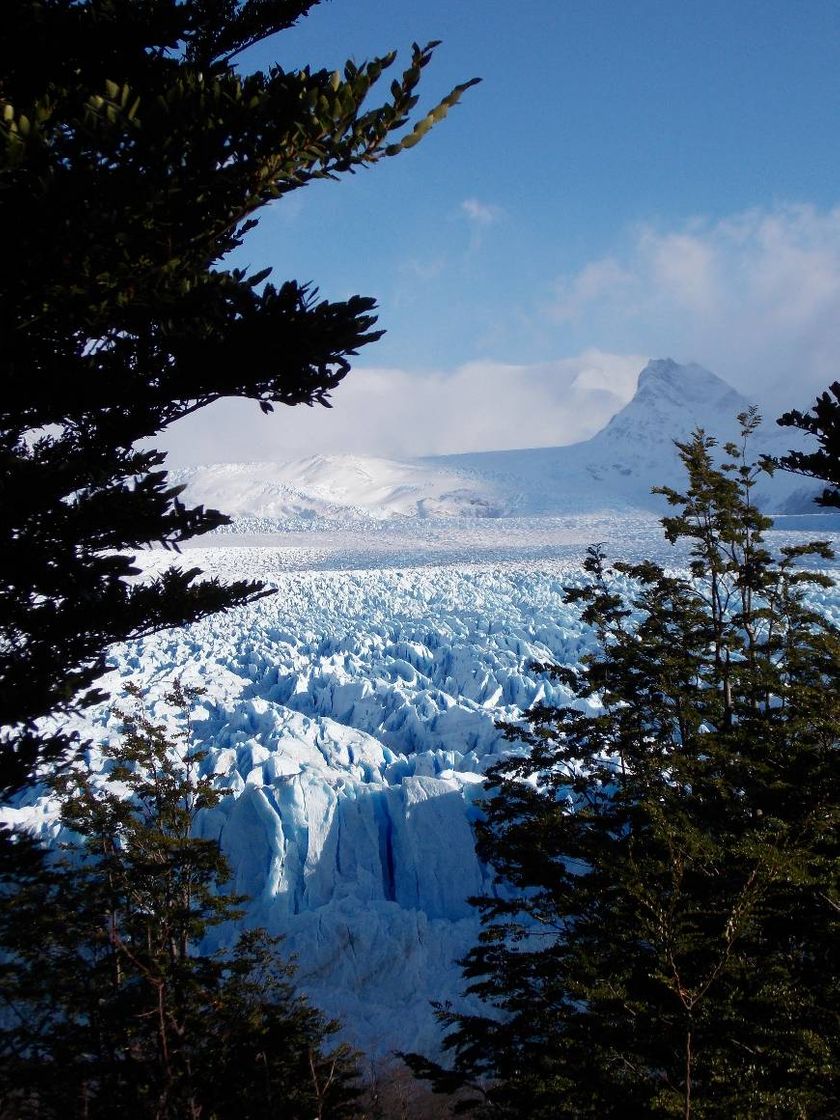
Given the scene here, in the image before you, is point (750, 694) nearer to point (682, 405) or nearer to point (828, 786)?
point (828, 786)

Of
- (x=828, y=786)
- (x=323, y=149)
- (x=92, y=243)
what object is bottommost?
(x=828, y=786)

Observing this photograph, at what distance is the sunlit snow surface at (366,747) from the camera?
8141 mm

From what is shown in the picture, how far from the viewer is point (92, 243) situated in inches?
88.9

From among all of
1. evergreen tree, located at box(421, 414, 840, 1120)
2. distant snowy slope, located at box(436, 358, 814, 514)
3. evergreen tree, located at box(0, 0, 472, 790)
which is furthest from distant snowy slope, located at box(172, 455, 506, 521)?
evergreen tree, located at box(0, 0, 472, 790)

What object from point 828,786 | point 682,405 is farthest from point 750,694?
point 682,405

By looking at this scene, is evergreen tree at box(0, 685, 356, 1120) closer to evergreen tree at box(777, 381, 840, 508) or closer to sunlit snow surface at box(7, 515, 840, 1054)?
sunlit snow surface at box(7, 515, 840, 1054)

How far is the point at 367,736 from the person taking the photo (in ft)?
38.6

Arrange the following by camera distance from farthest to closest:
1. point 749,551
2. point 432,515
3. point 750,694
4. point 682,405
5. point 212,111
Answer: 1. point 682,405
2. point 432,515
3. point 749,551
4. point 750,694
5. point 212,111

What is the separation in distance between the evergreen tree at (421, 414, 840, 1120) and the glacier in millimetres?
1384

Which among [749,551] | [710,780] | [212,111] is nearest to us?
[212,111]

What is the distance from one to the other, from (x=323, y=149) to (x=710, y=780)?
4.47 meters

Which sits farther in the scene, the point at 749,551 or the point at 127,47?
the point at 749,551

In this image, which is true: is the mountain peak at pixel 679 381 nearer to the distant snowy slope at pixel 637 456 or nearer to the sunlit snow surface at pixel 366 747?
the distant snowy slope at pixel 637 456

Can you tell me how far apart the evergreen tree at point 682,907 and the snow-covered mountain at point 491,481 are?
136ft
